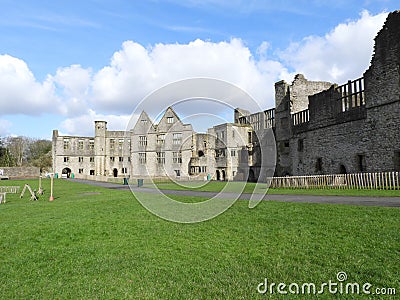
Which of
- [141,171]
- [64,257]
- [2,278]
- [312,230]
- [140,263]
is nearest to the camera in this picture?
[2,278]

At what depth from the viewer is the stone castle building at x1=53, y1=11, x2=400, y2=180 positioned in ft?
84.2

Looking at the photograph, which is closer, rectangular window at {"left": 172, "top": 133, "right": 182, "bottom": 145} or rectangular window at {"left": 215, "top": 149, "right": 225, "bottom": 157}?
rectangular window at {"left": 215, "top": 149, "right": 225, "bottom": 157}

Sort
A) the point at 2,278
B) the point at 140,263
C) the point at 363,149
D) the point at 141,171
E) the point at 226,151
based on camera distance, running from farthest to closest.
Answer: the point at 141,171, the point at 226,151, the point at 363,149, the point at 140,263, the point at 2,278

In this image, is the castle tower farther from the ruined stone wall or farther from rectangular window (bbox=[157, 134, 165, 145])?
the ruined stone wall

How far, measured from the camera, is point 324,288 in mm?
6023

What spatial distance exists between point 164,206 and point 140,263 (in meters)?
8.10

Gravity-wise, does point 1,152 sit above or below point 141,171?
above

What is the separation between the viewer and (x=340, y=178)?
23.1 metres

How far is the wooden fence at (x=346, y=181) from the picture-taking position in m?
20.5

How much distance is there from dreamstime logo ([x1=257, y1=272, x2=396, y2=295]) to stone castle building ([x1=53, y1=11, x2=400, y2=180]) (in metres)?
6.83

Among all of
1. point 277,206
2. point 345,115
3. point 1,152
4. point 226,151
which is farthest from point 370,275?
point 1,152

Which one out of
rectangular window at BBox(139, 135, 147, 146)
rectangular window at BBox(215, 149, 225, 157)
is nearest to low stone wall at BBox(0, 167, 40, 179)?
rectangular window at BBox(139, 135, 147, 146)

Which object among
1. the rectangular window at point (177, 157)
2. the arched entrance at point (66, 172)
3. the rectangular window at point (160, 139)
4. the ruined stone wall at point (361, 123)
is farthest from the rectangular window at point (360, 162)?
the arched entrance at point (66, 172)

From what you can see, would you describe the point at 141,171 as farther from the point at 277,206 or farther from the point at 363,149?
the point at 277,206
